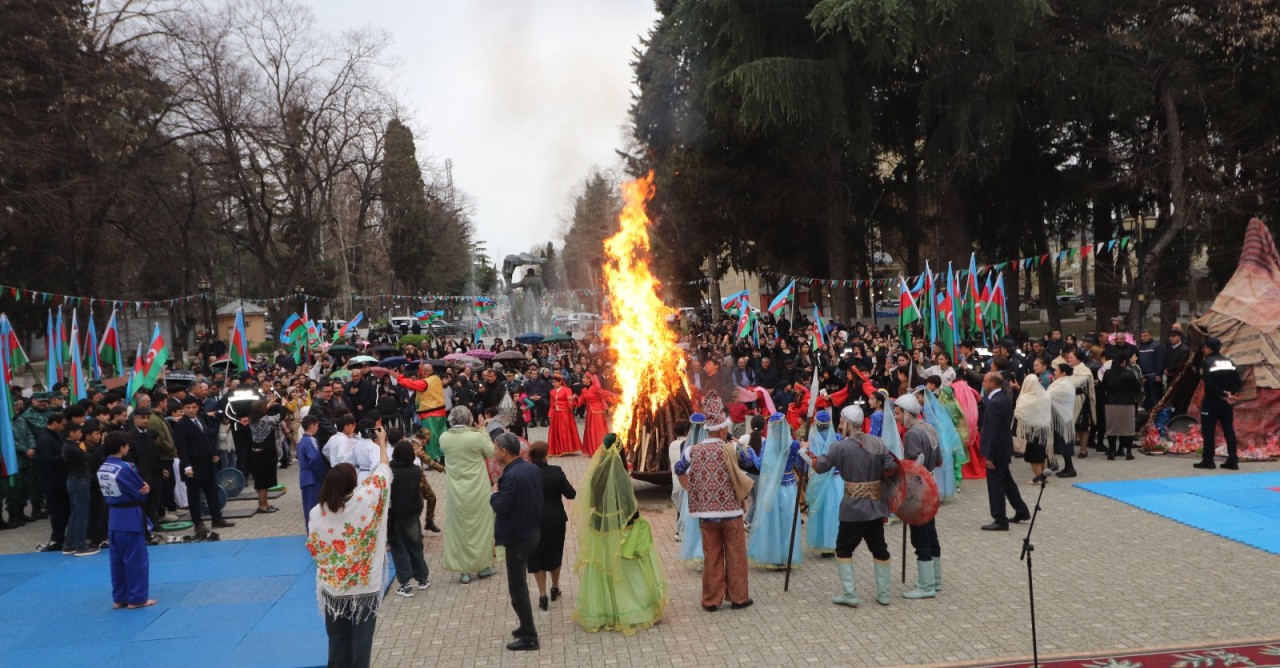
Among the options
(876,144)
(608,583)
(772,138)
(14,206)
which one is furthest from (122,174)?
(608,583)

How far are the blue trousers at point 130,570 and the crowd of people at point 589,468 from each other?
0.02m

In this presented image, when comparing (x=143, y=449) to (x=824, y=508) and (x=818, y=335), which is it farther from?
(x=818, y=335)

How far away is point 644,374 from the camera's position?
42.4 feet

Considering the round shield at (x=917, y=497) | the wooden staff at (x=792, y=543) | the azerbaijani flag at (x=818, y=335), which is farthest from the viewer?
the azerbaijani flag at (x=818, y=335)

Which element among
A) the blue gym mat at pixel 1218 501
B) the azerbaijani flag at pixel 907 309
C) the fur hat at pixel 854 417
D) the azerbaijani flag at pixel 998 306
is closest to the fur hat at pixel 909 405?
the fur hat at pixel 854 417

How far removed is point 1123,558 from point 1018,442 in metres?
2.90

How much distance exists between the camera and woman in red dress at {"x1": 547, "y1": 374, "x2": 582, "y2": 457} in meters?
18.0

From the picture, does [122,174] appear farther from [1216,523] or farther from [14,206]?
[1216,523]

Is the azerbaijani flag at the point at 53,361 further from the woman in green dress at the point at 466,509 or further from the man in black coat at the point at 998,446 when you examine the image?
the man in black coat at the point at 998,446

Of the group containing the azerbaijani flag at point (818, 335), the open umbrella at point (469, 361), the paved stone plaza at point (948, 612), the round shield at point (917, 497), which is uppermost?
the azerbaijani flag at point (818, 335)

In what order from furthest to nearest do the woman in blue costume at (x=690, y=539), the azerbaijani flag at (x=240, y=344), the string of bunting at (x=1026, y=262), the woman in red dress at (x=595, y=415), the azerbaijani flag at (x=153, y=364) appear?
the string of bunting at (x=1026, y=262) < the azerbaijani flag at (x=240, y=344) < the woman in red dress at (x=595, y=415) < the azerbaijani flag at (x=153, y=364) < the woman in blue costume at (x=690, y=539)

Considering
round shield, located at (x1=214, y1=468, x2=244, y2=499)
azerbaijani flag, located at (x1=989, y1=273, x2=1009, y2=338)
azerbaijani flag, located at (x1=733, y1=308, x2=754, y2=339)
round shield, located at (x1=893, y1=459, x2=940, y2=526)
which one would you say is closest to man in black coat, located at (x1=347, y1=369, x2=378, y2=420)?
round shield, located at (x1=214, y1=468, x2=244, y2=499)

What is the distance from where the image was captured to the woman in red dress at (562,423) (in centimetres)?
1802

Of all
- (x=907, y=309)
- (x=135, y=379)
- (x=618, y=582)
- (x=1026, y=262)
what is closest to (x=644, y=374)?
(x=618, y=582)
